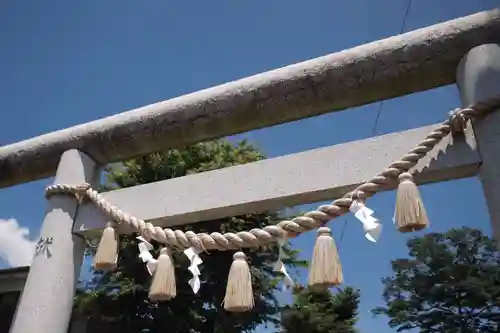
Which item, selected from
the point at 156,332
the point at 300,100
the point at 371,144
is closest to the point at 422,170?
the point at 371,144

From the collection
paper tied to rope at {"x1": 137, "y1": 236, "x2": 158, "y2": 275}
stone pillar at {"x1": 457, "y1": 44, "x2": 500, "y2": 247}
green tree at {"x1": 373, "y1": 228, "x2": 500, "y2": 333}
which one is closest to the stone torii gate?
stone pillar at {"x1": 457, "y1": 44, "x2": 500, "y2": 247}

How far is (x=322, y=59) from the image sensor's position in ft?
4.22

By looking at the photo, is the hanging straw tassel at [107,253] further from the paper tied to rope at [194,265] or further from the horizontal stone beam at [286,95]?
the horizontal stone beam at [286,95]

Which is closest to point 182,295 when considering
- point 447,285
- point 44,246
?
point 447,285

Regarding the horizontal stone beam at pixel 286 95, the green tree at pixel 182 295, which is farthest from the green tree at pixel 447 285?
the horizontal stone beam at pixel 286 95

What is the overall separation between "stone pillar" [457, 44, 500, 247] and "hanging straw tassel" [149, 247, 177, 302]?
788 millimetres

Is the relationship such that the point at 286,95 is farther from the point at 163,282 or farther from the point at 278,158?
the point at 163,282

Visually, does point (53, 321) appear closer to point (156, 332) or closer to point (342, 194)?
point (342, 194)

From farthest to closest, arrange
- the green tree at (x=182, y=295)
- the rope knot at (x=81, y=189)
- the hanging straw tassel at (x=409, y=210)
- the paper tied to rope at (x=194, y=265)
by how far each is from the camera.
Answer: the green tree at (x=182, y=295) → the rope knot at (x=81, y=189) → the paper tied to rope at (x=194, y=265) → the hanging straw tassel at (x=409, y=210)

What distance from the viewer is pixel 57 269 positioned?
1377mm

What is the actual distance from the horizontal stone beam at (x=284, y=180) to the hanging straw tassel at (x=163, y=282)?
20 centimetres

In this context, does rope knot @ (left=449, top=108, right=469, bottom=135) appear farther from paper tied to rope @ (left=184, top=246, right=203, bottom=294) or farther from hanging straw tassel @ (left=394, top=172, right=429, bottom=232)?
paper tied to rope @ (left=184, top=246, right=203, bottom=294)

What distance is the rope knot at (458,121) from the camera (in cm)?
104

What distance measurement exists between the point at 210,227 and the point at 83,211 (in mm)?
4721
